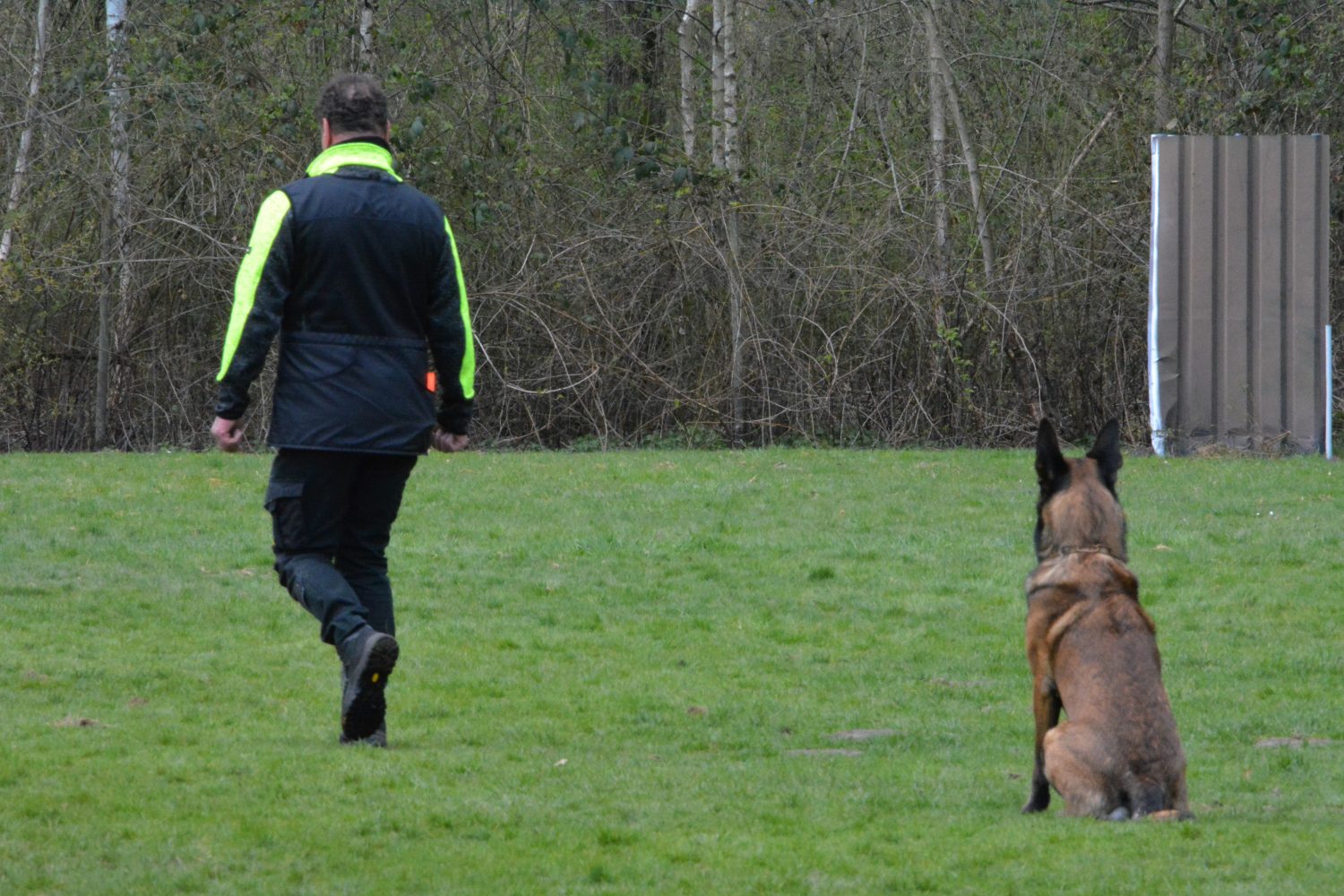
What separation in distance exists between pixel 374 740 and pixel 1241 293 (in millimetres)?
12756

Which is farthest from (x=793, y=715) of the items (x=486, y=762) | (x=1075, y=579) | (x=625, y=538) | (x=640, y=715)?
(x=625, y=538)

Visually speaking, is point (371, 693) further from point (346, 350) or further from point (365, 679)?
point (346, 350)

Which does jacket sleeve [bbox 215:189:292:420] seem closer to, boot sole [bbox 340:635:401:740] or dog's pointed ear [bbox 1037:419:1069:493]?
boot sole [bbox 340:635:401:740]

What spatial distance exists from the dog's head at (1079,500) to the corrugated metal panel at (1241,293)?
1182 centimetres

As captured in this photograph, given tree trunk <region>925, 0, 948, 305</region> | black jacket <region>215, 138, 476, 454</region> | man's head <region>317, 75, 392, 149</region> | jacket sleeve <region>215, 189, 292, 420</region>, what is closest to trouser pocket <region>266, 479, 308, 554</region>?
black jacket <region>215, 138, 476, 454</region>

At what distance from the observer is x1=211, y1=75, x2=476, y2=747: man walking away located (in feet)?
18.0

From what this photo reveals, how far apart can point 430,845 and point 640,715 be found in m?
2.21

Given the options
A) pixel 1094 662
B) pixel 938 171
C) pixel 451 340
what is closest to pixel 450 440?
pixel 451 340

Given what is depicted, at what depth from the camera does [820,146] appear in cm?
2048

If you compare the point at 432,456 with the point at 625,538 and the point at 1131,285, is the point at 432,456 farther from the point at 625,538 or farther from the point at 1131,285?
the point at 1131,285

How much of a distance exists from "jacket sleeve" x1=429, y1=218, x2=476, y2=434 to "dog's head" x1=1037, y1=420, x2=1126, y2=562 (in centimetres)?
191

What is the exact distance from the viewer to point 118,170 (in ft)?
62.1

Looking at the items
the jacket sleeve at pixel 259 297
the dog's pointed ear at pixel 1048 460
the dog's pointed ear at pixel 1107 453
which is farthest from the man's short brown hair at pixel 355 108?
the dog's pointed ear at pixel 1107 453

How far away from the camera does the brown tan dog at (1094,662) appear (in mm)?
4742
